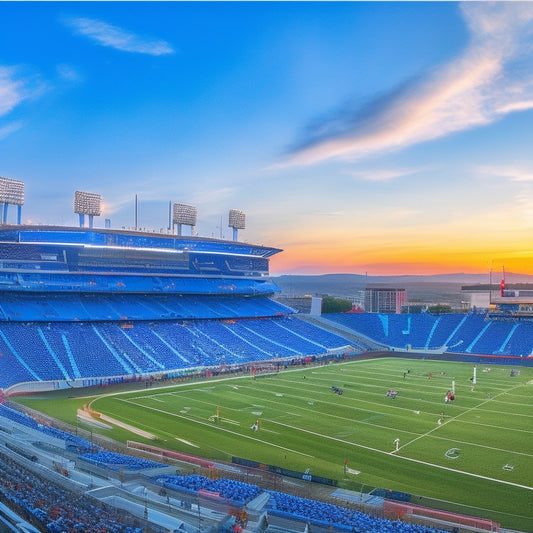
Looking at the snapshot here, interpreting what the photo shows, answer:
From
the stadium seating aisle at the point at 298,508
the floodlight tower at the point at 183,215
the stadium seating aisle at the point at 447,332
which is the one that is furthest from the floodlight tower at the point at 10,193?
the stadium seating aisle at the point at 447,332

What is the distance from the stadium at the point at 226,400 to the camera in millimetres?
16562

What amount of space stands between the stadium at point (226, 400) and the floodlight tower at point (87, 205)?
0.22 meters

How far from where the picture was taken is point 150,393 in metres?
39.9

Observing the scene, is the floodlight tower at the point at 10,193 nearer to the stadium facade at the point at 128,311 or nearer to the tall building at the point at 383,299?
the stadium facade at the point at 128,311

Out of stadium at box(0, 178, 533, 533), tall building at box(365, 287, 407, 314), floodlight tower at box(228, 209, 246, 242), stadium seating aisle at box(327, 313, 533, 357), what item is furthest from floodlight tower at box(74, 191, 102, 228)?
tall building at box(365, 287, 407, 314)

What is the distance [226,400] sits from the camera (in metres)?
37.7

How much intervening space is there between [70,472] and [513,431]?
23.8 metres

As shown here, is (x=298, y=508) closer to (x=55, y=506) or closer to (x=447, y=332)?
(x=55, y=506)

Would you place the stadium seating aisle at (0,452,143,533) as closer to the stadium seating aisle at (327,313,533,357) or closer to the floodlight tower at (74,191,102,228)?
the floodlight tower at (74,191,102,228)

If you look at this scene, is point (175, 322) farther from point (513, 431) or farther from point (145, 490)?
point (145, 490)

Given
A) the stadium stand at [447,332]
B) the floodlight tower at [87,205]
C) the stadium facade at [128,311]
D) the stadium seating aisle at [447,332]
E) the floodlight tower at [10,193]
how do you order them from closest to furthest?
the stadium facade at [128,311], the floodlight tower at [10,193], the floodlight tower at [87,205], the stadium stand at [447,332], the stadium seating aisle at [447,332]

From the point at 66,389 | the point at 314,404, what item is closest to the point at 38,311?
the point at 66,389

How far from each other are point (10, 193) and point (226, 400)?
3219 cm

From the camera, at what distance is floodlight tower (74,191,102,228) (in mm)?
56219
